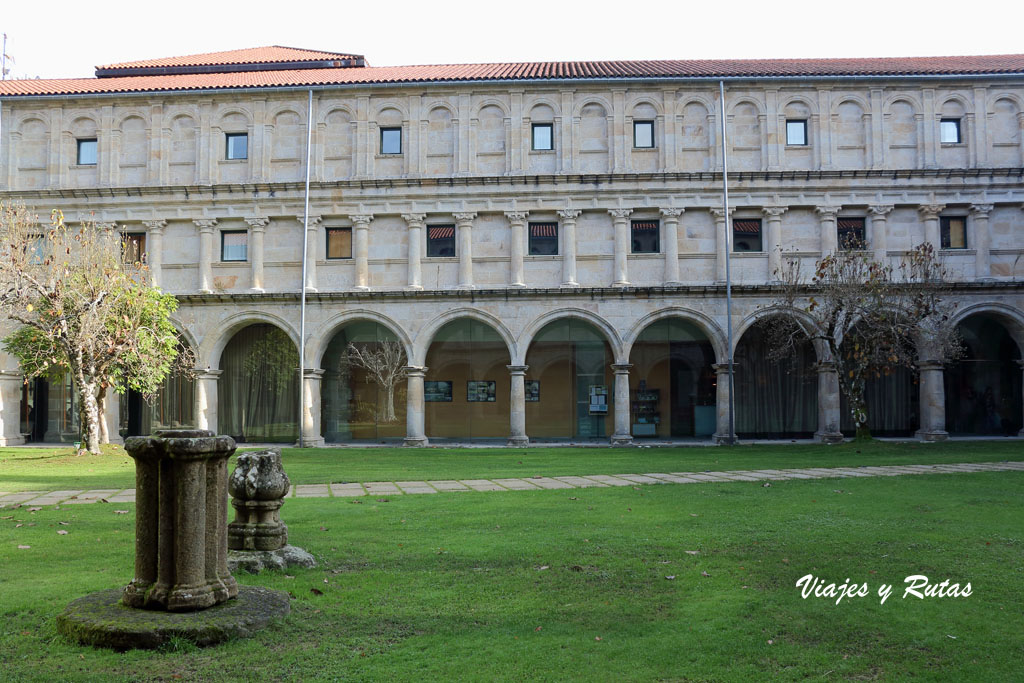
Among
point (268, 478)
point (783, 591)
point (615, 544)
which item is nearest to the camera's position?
point (783, 591)

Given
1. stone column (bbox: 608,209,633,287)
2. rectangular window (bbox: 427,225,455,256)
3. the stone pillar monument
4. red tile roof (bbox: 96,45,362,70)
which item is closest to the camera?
the stone pillar monument

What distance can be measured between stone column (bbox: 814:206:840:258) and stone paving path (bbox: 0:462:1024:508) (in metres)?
11.1

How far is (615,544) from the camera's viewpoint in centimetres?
792

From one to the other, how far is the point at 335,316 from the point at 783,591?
22577mm

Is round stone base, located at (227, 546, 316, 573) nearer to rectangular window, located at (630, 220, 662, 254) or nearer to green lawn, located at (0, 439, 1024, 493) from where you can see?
green lawn, located at (0, 439, 1024, 493)

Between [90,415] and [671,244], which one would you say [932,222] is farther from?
[90,415]

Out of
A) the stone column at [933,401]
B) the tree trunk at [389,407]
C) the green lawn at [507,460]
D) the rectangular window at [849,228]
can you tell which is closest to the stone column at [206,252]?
the green lawn at [507,460]

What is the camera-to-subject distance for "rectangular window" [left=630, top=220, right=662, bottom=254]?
27.1 metres

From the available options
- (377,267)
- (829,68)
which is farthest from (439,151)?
(829,68)

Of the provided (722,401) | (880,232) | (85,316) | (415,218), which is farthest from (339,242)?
(880,232)

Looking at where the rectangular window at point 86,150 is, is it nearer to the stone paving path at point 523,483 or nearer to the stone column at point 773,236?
the stone paving path at point 523,483

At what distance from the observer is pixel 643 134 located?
27.5 metres

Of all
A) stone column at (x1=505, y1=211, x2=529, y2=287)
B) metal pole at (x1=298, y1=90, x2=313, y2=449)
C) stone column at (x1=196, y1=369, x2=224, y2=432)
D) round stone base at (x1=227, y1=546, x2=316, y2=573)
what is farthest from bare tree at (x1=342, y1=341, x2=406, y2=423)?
round stone base at (x1=227, y1=546, x2=316, y2=573)

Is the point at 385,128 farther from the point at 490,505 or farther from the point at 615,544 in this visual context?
the point at 615,544
